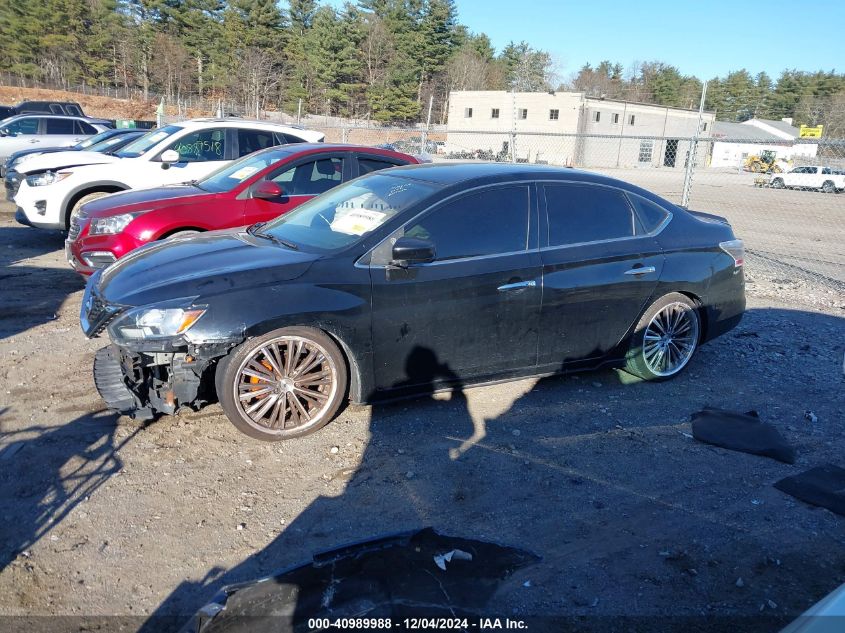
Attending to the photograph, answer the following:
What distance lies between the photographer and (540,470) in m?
4.13

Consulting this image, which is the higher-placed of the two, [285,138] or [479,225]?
[285,138]

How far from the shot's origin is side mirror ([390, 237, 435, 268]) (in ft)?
14.2

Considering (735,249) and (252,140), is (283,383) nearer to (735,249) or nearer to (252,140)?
(735,249)

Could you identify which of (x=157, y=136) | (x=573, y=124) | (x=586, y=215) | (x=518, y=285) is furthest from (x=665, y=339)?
(x=573, y=124)

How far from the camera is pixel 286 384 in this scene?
14.1 ft

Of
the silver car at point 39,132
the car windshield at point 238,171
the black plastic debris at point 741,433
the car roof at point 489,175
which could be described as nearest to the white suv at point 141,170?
the car windshield at point 238,171

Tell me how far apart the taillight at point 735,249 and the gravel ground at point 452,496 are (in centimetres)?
107

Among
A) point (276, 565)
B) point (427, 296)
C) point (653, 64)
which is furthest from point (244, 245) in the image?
point (653, 64)

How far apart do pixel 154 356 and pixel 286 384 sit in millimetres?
809

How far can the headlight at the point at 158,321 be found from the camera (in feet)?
13.2

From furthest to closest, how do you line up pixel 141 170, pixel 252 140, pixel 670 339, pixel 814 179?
pixel 814 179 < pixel 252 140 < pixel 141 170 < pixel 670 339

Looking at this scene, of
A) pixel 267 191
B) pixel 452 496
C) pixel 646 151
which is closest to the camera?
pixel 452 496

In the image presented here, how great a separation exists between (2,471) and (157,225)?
3543 mm

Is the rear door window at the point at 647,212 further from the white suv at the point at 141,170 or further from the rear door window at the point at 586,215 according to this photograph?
the white suv at the point at 141,170
